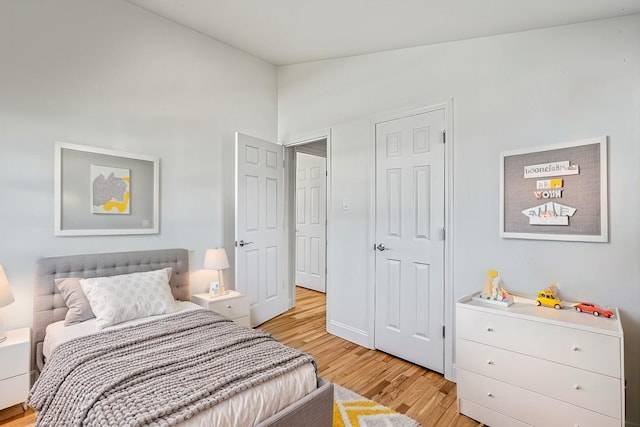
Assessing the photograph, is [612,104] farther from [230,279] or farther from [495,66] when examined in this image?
[230,279]

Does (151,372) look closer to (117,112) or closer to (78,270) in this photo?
(78,270)

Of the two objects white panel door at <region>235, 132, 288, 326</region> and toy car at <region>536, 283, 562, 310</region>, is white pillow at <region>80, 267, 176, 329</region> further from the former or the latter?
toy car at <region>536, 283, 562, 310</region>

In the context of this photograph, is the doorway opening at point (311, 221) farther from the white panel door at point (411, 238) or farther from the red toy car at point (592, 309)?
the red toy car at point (592, 309)

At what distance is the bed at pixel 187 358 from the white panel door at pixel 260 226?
0.88m

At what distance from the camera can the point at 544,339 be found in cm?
176

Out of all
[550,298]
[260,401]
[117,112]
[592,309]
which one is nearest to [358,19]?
[117,112]

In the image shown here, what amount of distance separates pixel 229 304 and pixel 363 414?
1.53m

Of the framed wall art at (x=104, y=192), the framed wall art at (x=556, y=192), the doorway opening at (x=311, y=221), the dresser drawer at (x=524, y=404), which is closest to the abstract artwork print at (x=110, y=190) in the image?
the framed wall art at (x=104, y=192)

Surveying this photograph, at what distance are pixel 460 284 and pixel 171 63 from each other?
10.6 ft

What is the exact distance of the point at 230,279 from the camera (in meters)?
3.50

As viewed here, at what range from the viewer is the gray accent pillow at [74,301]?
7.22 ft

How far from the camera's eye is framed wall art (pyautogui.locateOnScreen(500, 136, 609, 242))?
1.91m

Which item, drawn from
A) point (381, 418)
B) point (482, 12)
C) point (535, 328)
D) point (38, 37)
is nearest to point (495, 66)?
point (482, 12)

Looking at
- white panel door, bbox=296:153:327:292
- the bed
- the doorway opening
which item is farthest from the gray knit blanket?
white panel door, bbox=296:153:327:292
